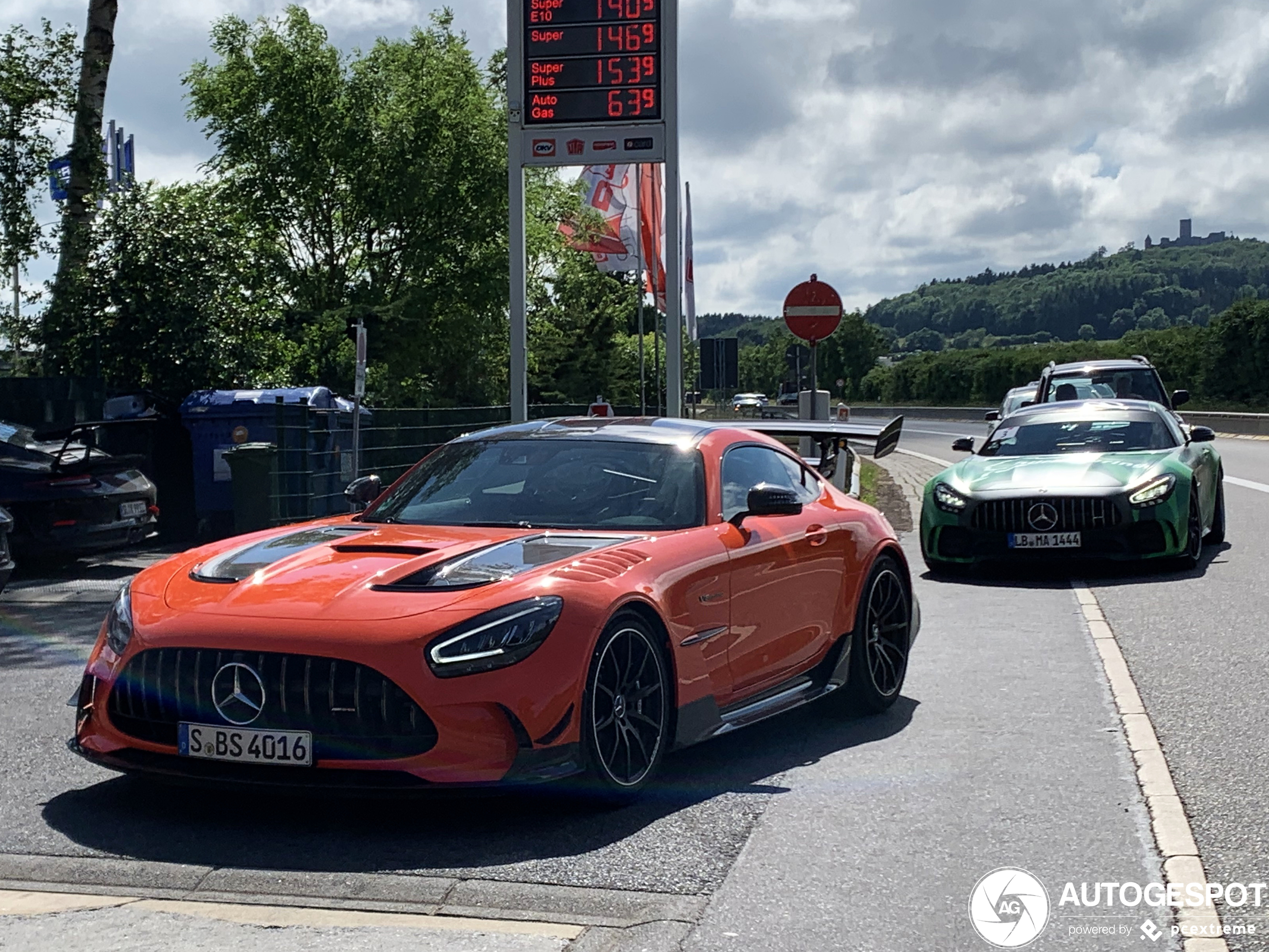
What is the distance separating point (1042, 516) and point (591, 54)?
27.7ft

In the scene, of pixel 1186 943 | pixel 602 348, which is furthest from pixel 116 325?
pixel 602 348

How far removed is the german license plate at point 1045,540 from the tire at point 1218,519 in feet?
8.56

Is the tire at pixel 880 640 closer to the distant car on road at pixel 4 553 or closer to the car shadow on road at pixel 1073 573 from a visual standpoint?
the car shadow on road at pixel 1073 573

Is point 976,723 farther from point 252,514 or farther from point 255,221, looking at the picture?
point 255,221

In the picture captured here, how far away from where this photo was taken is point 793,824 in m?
5.33

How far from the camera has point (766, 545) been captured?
21.7ft

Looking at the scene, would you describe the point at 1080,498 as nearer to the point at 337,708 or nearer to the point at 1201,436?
the point at 1201,436

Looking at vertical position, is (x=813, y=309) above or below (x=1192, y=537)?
above

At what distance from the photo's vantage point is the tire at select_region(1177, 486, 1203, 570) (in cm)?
1253

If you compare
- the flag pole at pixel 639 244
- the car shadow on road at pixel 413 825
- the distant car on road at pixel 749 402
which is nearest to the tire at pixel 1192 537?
the car shadow on road at pixel 413 825

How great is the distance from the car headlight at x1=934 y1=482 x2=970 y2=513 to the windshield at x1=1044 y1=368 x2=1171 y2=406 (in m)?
8.22

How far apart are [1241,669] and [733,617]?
10.7 feet

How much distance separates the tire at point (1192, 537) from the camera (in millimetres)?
12531

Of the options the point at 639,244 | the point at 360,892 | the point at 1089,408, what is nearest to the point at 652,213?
the point at 639,244
